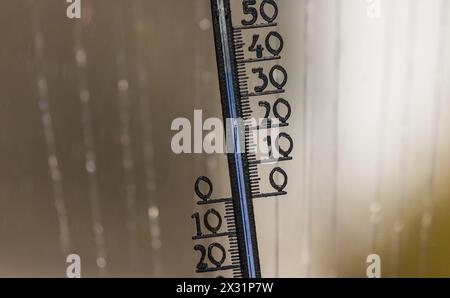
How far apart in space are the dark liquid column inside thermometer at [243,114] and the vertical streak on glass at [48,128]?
34 centimetres

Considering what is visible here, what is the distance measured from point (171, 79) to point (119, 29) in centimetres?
15

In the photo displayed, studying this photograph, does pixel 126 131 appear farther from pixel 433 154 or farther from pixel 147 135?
pixel 433 154

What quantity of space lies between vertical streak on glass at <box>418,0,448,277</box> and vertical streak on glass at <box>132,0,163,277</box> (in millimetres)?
623

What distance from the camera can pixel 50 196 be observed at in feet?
3.75

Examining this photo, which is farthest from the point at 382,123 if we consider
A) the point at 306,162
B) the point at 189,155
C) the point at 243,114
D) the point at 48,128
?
the point at 48,128

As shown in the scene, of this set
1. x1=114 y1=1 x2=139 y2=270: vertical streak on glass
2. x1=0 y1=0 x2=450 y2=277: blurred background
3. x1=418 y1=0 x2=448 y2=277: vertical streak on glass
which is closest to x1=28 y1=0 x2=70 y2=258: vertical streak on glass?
x1=0 y1=0 x2=450 y2=277: blurred background

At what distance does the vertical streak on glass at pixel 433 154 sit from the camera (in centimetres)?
A: 109

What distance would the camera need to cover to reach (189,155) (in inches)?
44.7

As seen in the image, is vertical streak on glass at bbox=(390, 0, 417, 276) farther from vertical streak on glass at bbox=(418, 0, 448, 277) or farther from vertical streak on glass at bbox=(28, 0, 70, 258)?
vertical streak on glass at bbox=(28, 0, 70, 258)

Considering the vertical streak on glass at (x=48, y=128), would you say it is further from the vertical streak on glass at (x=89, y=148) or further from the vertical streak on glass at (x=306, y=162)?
the vertical streak on glass at (x=306, y=162)

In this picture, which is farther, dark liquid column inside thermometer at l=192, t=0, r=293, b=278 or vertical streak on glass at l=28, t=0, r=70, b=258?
vertical streak on glass at l=28, t=0, r=70, b=258

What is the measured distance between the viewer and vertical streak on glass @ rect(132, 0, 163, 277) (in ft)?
3.51
